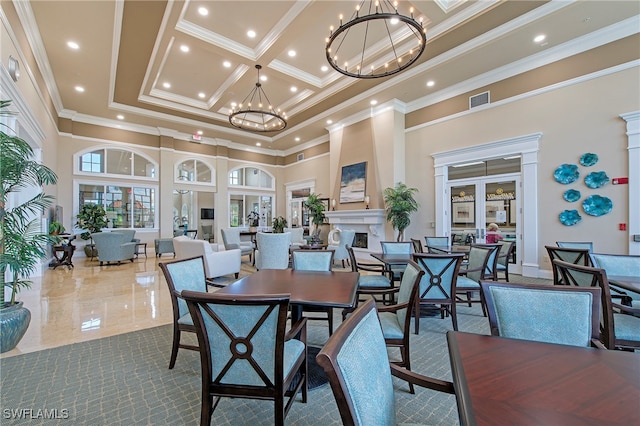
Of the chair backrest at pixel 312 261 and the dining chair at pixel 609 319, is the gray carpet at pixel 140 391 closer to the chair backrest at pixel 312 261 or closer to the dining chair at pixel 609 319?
the chair backrest at pixel 312 261

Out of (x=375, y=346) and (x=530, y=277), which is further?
(x=530, y=277)

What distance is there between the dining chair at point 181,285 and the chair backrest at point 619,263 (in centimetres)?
395

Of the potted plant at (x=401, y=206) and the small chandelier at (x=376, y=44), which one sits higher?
the small chandelier at (x=376, y=44)

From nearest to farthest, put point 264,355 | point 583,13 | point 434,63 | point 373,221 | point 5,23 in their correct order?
point 264,355
point 5,23
point 583,13
point 434,63
point 373,221

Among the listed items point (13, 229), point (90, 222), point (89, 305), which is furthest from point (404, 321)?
point (90, 222)

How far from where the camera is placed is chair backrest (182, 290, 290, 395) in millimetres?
1379

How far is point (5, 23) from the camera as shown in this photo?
12.9 feet

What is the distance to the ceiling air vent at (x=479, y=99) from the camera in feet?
20.9

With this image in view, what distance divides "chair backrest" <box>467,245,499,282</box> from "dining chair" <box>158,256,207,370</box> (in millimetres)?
3245

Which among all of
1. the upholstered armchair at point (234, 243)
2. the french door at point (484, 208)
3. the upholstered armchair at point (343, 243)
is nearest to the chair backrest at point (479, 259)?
the french door at point (484, 208)

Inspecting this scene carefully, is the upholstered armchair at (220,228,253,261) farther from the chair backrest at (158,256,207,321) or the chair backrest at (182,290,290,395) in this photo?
the chair backrest at (182,290,290,395)

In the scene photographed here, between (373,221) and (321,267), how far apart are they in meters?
5.12

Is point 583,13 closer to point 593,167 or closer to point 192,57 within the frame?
point 593,167

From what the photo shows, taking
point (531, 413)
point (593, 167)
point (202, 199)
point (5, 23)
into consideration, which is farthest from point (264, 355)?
point (202, 199)
